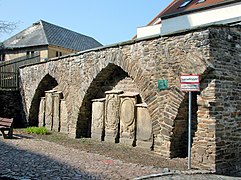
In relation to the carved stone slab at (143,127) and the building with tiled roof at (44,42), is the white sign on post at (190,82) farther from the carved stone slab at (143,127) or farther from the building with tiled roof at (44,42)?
the building with tiled roof at (44,42)

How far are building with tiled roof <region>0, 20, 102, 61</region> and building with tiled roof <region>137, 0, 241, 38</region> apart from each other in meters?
13.0

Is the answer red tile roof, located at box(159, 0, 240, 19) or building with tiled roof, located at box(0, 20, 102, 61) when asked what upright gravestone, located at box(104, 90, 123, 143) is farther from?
building with tiled roof, located at box(0, 20, 102, 61)

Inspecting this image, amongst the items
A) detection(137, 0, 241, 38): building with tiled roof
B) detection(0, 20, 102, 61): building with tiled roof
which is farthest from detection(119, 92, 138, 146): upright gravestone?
detection(0, 20, 102, 61): building with tiled roof

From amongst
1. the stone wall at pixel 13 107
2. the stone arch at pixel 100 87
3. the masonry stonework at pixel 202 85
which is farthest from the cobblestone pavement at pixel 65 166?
the stone wall at pixel 13 107

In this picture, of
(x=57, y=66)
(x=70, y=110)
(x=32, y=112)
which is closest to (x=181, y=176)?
(x=70, y=110)

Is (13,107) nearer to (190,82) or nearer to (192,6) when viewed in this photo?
(190,82)

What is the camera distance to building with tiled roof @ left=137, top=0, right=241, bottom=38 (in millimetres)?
14664

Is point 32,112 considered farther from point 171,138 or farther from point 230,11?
point 230,11

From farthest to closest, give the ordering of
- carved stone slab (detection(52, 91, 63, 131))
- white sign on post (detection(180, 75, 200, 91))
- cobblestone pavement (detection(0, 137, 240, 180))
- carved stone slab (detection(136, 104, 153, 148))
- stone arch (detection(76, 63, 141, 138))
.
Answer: carved stone slab (detection(52, 91, 63, 131)) → stone arch (detection(76, 63, 141, 138)) → carved stone slab (detection(136, 104, 153, 148)) → white sign on post (detection(180, 75, 200, 91)) → cobblestone pavement (detection(0, 137, 240, 180))

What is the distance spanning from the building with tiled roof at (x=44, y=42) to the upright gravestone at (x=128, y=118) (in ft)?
67.8

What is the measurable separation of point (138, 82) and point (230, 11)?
29.0 ft

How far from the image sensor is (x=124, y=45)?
9086 mm

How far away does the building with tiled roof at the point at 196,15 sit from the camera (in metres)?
14.7

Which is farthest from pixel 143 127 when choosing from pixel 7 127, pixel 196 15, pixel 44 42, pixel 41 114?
pixel 44 42
